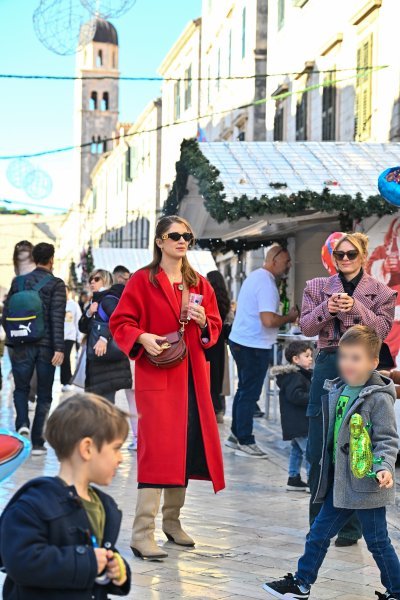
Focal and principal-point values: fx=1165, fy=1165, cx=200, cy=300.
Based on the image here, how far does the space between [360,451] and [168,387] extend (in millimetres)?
1474

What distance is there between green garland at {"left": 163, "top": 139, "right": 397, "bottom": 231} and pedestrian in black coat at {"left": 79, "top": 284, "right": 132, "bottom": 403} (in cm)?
115

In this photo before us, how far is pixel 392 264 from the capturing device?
10102 mm

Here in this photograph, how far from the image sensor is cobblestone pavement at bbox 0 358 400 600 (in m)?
5.38

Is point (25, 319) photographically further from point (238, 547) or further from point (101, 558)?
point (101, 558)

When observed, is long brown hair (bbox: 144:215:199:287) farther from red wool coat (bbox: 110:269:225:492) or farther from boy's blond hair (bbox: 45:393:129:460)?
boy's blond hair (bbox: 45:393:129:460)

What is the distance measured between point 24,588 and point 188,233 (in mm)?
3423

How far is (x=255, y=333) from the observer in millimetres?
10180

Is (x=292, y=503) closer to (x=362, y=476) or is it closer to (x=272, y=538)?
(x=272, y=538)

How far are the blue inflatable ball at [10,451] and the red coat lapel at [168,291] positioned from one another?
2.35 meters

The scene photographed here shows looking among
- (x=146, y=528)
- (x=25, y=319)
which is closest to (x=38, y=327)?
(x=25, y=319)

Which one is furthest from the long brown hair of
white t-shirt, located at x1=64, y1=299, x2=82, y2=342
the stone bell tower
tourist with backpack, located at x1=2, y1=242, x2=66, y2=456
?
the stone bell tower

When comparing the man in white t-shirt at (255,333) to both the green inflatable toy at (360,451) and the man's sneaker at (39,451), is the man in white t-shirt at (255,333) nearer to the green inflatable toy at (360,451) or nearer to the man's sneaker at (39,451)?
the man's sneaker at (39,451)

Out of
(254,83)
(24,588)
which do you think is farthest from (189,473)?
(254,83)

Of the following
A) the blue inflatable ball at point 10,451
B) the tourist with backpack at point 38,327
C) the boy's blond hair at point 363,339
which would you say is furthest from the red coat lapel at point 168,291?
the tourist with backpack at point 38,327
